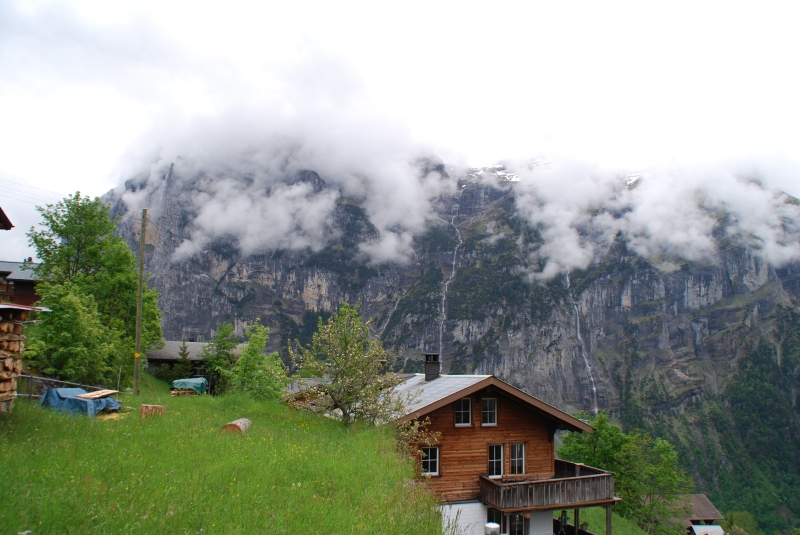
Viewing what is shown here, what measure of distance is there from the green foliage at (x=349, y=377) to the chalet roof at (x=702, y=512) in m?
59.3

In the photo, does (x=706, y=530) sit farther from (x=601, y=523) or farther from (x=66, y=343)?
(x=66, y=343)

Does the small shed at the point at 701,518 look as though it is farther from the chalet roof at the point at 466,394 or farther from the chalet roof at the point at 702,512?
the chalet roof at the point at 466,394

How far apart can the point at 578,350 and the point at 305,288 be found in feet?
356

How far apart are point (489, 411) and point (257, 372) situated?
12.4m

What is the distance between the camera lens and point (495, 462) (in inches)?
887

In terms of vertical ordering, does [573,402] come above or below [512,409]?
below

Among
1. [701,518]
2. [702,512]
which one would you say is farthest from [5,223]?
[702,512]

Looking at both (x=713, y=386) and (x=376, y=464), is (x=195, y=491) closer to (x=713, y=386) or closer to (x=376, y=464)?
(x=376, y=464)

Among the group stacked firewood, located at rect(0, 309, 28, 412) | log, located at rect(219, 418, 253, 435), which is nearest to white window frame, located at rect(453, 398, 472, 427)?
log, located at rect(219, 418, 253, 435)

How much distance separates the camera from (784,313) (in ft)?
606

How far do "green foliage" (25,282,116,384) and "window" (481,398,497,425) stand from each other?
1861 cm

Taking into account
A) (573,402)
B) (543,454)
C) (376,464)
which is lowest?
(573,402)

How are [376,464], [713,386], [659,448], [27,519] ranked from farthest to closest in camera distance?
[713,386], [659,448], [376,464], [27,519]

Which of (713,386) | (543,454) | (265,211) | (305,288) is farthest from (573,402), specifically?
(543,454)
